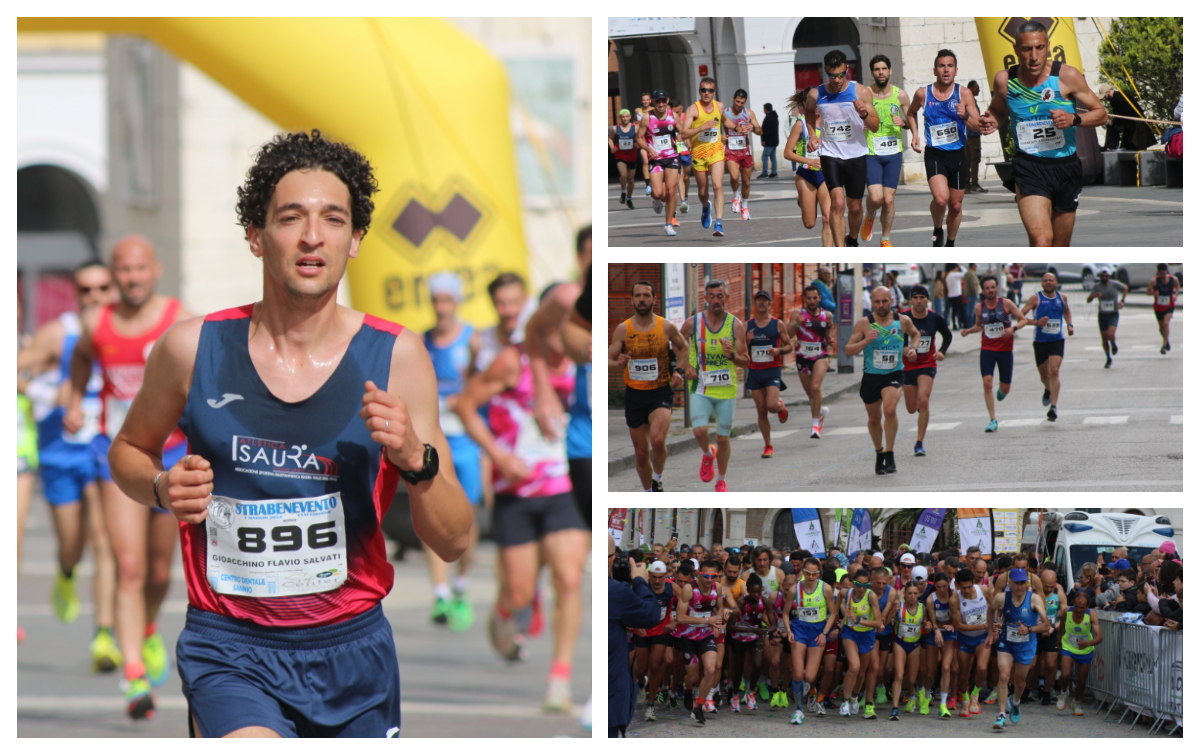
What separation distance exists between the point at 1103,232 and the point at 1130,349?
0.55 meters

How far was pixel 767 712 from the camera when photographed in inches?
225

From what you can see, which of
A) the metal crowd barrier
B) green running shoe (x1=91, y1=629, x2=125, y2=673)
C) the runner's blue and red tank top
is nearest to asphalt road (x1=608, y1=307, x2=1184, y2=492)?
the metal crowd barrier

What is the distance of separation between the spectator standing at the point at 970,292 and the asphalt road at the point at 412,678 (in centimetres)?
202

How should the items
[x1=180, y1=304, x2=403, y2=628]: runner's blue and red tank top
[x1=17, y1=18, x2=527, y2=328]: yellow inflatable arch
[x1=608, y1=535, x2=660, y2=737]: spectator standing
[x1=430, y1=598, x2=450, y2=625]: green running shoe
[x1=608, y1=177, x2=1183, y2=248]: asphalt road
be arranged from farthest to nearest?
[x1=430, y1=598, x2=450, y2=625]: green running shoe, [x1=608, y1=177, x2=1183, y2=248]: asphalt road, [x1=17, y1=18, x2=527, y2=328]: yellow inflatable arch, [x1=608, y1=535, x2=660, y2=737]: spectator standing, [x1=180, y1=304, x2=403, y2=628]: runner's blue and red tank top

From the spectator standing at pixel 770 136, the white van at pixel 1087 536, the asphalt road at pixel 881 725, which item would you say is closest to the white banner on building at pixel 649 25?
the spectator standing at pixel 770 136

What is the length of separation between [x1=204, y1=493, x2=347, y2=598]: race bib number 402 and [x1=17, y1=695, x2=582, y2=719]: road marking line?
2.12 metres

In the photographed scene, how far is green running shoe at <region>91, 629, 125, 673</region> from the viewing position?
5859 millimetres

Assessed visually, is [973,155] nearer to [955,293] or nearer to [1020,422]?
[955,293]

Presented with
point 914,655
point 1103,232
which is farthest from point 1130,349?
point 914,655

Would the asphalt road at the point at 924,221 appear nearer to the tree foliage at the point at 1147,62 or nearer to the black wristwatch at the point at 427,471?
the tree foliage at the point at 1147,62

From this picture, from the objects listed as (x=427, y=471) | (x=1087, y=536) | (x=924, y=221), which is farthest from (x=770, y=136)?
(x=427, y=471)

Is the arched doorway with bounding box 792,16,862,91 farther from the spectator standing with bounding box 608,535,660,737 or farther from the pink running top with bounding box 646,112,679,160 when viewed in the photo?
the spectator standing with bounding box 608,535,660,737

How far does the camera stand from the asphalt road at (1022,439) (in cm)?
556
